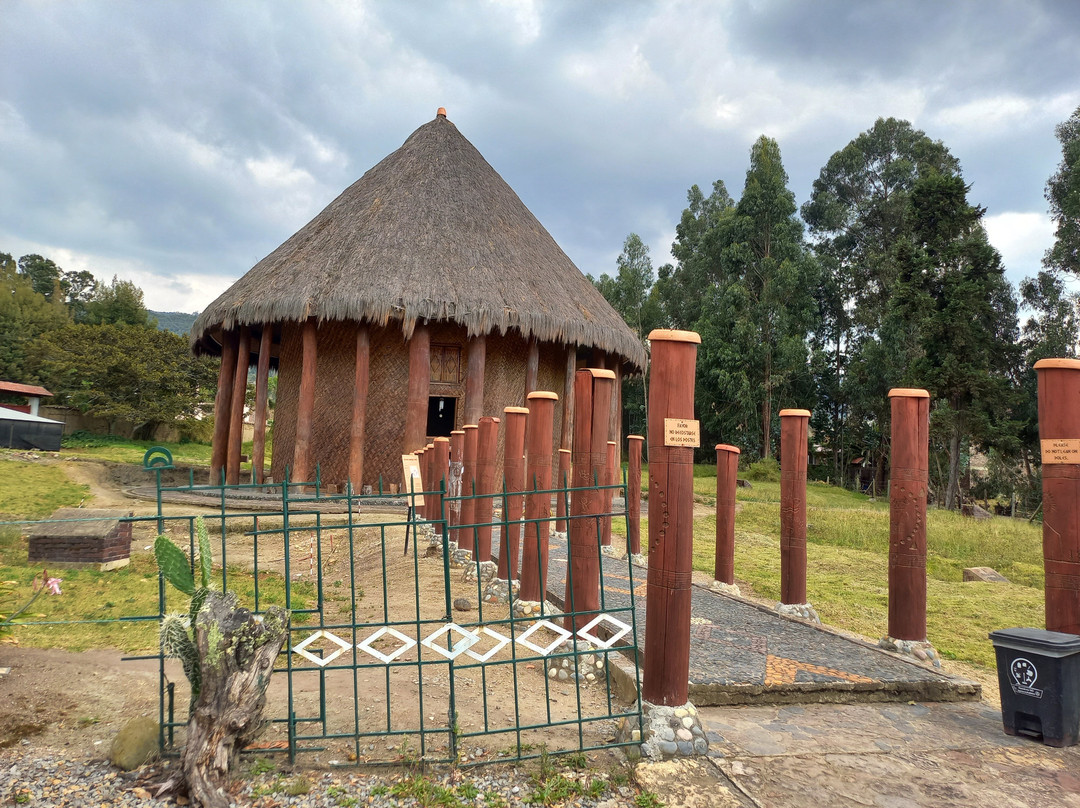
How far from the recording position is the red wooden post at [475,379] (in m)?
13.4

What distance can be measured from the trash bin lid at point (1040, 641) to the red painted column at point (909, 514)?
1.05 meters

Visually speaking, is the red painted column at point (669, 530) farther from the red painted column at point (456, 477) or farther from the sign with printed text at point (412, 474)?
the red painted column at point (456, 477)

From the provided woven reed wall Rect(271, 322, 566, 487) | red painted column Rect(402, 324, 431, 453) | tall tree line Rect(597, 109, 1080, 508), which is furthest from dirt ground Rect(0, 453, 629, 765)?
tall tree line Rect(597, 109, 1080, 508)

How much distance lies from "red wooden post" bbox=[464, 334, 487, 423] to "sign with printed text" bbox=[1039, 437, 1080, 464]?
993cm

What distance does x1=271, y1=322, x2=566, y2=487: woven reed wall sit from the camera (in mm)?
13906

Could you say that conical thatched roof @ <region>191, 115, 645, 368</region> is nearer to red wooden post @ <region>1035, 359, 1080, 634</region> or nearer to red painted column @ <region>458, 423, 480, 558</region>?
red painted column @ <region>458, 423, 480, 558</region>

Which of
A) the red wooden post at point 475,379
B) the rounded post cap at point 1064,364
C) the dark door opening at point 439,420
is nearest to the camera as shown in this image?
the rounded post cap at point 1064,364

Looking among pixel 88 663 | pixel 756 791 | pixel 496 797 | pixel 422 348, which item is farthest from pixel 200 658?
pixel 422 348

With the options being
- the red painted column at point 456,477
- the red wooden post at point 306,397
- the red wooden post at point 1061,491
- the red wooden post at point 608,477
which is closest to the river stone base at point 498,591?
the red wooden post at point 608,477

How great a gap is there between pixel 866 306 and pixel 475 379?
2256 centimetres

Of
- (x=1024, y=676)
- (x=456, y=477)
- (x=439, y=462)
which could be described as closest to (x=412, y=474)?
(x=1024, y=676)

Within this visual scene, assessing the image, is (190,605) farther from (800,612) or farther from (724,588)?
(724,588)

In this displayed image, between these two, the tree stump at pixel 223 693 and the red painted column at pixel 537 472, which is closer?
the tree stump at pixel 223 693

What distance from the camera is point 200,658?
9.95ft
